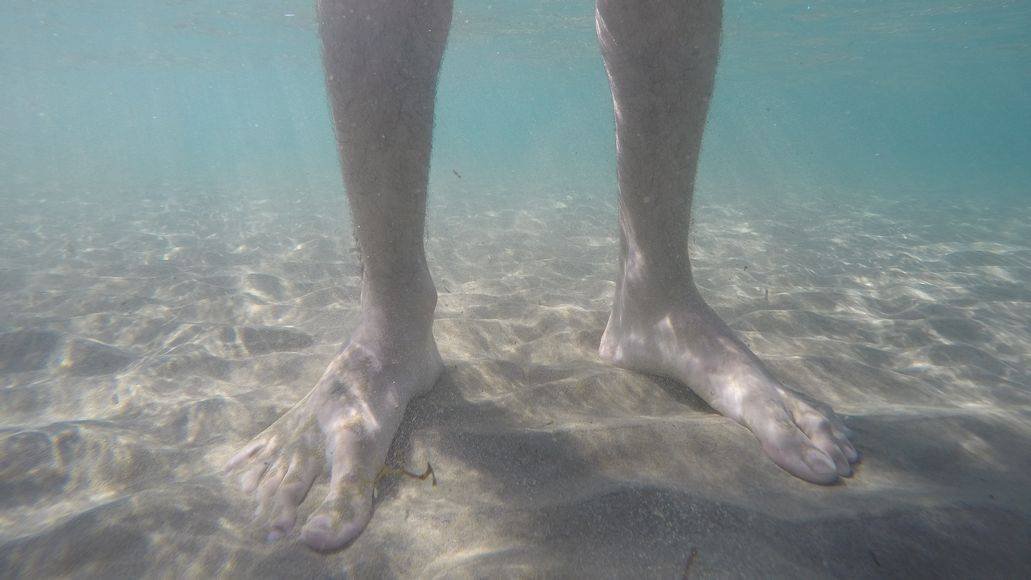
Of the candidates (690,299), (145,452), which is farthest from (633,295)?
(145,452)

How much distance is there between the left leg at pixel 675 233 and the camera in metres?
1.85

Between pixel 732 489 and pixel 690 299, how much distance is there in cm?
107

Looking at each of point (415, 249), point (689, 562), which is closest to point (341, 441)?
point (415, 249)

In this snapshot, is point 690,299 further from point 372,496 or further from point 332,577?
point 332,577

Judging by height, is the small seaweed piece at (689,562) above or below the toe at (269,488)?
above

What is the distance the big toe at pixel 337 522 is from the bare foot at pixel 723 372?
147cm

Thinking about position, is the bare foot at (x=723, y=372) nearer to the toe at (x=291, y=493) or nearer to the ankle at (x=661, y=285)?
the ankle at (x=661, y=285)

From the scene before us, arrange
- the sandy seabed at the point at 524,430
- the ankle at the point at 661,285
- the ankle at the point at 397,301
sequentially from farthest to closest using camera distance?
the ankle at the point at 661,285 → the ankle at the point at 397,301 → the sandy seabed at the point at 524,430

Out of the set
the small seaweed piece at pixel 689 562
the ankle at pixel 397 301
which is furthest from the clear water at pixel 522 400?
the ankle at pixel 397 301

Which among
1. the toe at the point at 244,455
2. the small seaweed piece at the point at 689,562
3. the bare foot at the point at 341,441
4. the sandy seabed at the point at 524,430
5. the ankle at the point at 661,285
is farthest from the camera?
the ankle at the point at 661,285

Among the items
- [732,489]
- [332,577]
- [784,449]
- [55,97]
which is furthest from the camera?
[55,97]

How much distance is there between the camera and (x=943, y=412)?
2.26 metres

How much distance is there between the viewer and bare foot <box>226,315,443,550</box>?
148 cm

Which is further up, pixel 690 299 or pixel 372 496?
pixel 690 299
